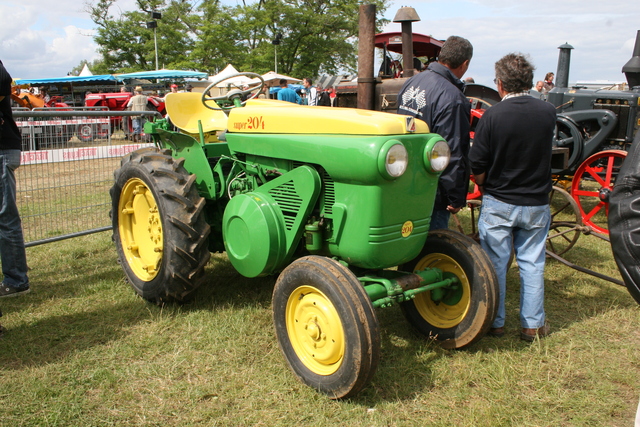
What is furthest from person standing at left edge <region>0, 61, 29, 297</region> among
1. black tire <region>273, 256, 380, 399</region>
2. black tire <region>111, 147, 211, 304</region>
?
black tire <region>273, 256, 380, 399</region>

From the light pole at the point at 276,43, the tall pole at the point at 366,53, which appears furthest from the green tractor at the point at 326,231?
the light pole at the point at 276,43

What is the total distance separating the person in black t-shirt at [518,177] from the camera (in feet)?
10.2

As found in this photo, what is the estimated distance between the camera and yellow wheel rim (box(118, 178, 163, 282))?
3.77 metres

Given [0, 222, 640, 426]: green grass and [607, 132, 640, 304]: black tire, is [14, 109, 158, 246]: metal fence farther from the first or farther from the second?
[607, 132, 640, 304]: black tire

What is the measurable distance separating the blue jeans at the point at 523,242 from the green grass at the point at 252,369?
10.6 inches

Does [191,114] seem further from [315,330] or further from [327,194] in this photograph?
[315,330]

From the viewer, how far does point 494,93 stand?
10.1 metres

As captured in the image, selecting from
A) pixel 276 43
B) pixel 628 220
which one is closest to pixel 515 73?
pixel 628 220

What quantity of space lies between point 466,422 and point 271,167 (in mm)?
1816

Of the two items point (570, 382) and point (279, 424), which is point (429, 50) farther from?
point (279, 424)

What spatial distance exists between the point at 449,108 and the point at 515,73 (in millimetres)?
445

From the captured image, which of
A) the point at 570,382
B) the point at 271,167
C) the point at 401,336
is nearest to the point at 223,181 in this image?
the point at 271,167

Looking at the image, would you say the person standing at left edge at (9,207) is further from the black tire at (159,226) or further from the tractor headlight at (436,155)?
the tractor headlight at (436,155)

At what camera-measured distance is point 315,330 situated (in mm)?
2650
